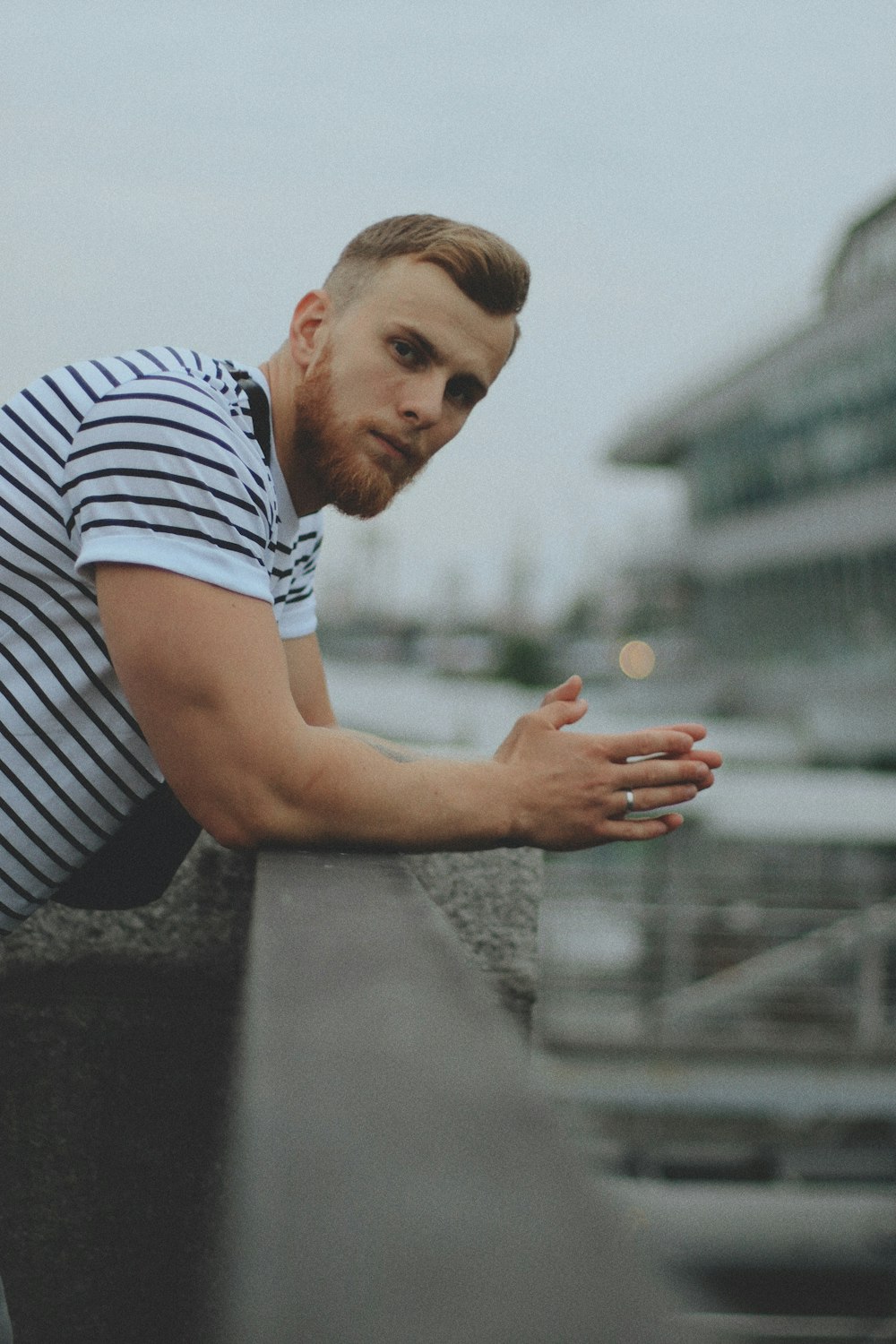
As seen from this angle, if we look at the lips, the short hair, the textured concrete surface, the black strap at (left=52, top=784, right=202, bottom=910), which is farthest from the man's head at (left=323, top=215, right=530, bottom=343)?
the textured concrete surface

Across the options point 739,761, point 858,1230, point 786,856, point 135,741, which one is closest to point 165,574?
point 135,741

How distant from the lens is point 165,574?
166 centimetres

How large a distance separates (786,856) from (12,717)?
23.9 meters

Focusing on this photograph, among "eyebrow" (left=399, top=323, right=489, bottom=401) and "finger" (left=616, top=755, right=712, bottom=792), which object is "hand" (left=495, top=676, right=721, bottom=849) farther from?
"eyebrow" (left=399, top=323, right=489, bottom=401)

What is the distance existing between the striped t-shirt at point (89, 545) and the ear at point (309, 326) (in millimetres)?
308

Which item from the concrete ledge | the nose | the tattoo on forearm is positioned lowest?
the concrete ledge

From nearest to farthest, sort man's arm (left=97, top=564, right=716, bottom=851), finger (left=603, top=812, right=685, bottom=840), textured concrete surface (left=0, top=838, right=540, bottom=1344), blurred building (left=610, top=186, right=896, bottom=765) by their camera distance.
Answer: man's arm (left=97, top=564, right=716, bottom=851) → finger (left=603, top=812, right=685, bottom=840) → textured concrete surface (left=0, top=838, right=540, bottom=1344) → blurred building (left=610, top=186, right=896, bottom=765)

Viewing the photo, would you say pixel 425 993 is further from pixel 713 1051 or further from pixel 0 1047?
pixel 713 1051

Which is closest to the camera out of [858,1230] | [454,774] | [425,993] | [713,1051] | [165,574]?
[425,993]

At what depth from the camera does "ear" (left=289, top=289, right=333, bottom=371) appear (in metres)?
2.19

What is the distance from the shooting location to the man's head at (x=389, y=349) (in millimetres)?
2146

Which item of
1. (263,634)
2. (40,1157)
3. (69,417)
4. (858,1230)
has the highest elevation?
(69,417)

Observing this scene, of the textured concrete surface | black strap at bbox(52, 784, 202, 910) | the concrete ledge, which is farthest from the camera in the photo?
the textured concrete surface

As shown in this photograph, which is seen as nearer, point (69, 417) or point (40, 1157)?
point (69, 417)
